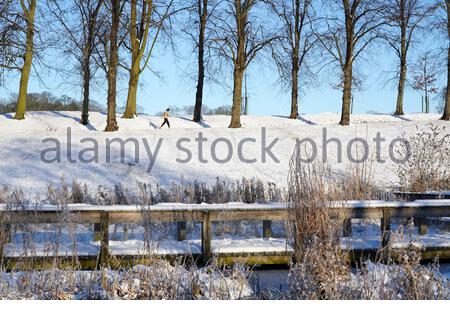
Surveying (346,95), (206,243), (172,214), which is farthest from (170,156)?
(206,243)

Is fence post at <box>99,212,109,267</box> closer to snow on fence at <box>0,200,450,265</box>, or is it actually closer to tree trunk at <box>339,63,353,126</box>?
snow on fence at <box>0,200,450,265</box>

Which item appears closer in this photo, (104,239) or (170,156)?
(104,239)

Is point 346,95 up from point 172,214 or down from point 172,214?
up

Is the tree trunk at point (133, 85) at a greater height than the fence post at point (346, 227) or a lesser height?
greater

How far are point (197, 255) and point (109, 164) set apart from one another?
11.6m

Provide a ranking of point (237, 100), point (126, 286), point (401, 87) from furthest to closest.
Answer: point (401, 87) < point (237, 100) < point (126, 286)

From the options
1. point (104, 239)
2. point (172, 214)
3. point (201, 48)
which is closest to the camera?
point (104, 239)

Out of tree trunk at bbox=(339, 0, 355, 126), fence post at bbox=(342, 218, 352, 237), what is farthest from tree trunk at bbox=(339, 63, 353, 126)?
fence post at bbox=(342, 218, 352, 237)

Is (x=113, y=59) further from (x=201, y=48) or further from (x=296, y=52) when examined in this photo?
(x=296, y=52)

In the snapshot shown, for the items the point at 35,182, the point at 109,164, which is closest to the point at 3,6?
the point at 35,182

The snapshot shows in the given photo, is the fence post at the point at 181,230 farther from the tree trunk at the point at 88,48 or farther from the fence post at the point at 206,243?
the tree trunk at the point at 88,48

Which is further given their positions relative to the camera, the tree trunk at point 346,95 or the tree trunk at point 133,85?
the tree trunk at point 133,85

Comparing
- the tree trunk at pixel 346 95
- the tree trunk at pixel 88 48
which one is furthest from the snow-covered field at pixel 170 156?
the tree trunk at pixel 88 48
